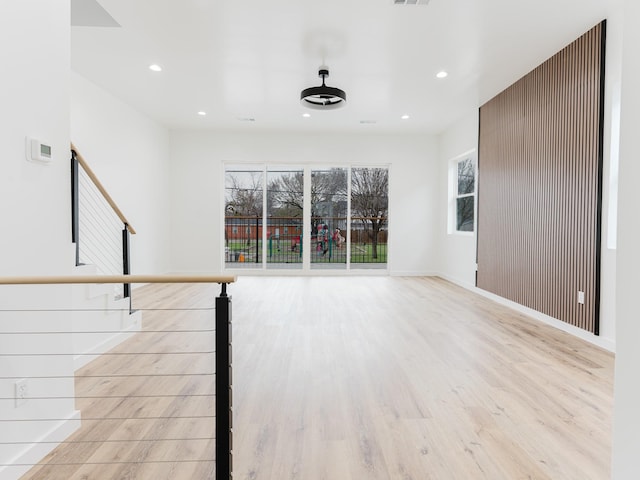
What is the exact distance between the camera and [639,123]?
3.52ft

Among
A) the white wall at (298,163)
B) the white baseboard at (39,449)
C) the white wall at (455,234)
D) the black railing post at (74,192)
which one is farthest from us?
the white wall at (298,163)

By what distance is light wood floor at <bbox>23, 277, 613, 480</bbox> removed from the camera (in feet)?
5.17

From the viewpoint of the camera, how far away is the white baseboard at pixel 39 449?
1.48 meters

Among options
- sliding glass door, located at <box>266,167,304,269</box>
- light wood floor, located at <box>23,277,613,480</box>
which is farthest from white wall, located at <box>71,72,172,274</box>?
light wood floor, located at <box>23,277,613,480</box>

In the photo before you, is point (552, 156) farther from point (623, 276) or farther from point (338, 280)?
point (338, 280)

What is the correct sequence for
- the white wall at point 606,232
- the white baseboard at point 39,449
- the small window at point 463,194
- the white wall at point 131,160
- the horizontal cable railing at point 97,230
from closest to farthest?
1. the white baseboard at point 39,449
2. the white wall at point 606,232
3. the horizontal cable railing at point 97,230
4. the white wall at point 131,160
5. the small window at point 463,194

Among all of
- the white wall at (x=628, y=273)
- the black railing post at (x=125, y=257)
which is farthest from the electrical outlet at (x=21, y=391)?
the white wall at (x=628, y=273)

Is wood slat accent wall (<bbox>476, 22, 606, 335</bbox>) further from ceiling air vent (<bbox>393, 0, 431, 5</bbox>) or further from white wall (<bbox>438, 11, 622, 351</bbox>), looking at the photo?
ceiling air vent (<bbox>393, 0, 431, 5</bbox>)

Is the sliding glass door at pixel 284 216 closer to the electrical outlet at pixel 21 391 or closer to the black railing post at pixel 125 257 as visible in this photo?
the black railing post at pixel 125 257

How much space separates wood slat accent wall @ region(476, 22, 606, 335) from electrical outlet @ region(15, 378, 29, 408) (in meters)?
3.96

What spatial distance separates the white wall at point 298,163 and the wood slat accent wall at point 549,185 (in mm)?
1980

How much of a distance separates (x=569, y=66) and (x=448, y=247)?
12.1 ft

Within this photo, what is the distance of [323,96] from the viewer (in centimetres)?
412

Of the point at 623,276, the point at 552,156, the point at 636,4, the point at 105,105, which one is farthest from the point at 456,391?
the point at 105,105
